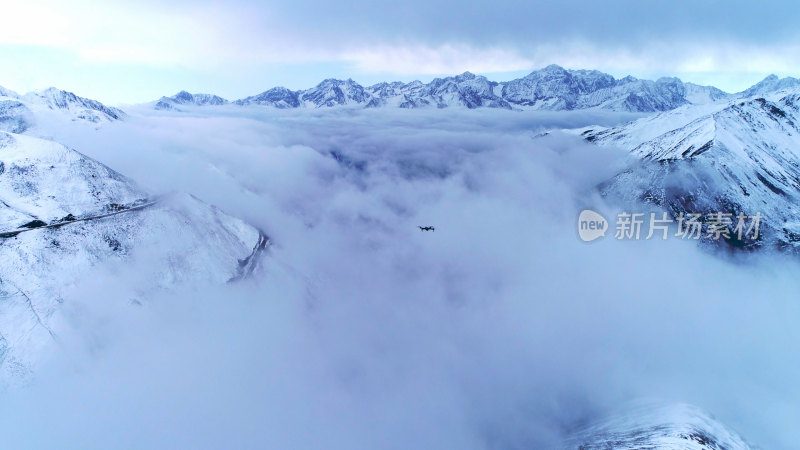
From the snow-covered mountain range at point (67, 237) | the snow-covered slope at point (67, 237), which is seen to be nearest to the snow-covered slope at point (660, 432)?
the snow-covered mountain range at point (67, 237)

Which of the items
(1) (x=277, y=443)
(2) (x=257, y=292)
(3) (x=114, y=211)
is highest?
(3) (x=114, y=211)

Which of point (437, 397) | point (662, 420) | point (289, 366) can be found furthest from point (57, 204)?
point (662, 420)

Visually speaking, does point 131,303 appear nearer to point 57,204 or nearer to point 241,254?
point 57,204

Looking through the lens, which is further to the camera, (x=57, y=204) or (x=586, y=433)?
(x=586, y=433)

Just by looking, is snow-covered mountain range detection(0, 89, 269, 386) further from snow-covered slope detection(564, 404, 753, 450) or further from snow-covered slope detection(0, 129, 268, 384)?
snow-covered slope detection(564, 404, 753, 450)

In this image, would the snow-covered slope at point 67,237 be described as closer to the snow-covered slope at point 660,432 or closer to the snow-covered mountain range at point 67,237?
the snow-covered mountain range at point 67,237
